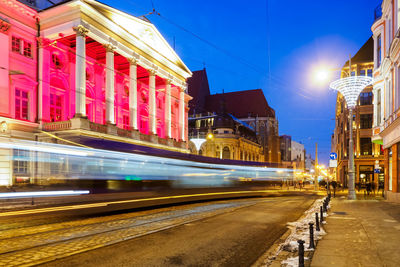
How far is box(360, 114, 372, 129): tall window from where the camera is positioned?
4784cm

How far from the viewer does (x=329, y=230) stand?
33.8 feet

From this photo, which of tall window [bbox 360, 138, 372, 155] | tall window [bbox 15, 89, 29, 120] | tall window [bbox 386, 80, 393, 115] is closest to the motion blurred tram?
tall window [bbox 386, 80, 393, 115]

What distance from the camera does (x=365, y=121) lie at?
158 feet

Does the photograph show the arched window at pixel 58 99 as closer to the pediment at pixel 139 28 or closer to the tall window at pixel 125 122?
the pediment at pixel 139 28

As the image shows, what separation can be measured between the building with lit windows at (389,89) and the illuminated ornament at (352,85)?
1.60 metres

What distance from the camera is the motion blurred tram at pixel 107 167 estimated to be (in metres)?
12.3

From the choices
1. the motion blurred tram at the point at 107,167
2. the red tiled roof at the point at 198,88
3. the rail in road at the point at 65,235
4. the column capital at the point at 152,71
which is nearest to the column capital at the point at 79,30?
the column capital at the point at 152,71

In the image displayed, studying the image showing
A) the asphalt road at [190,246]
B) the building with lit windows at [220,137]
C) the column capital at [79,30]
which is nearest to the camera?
the asphalt road at [190,246]

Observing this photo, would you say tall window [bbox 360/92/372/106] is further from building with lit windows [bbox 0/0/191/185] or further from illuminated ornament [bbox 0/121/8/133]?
illuminated ornament [bbox 0/121/8/133]

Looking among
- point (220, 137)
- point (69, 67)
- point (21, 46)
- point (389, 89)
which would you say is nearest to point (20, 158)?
point (21, 46)

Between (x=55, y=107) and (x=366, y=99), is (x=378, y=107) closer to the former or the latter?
(x=366, y=99)

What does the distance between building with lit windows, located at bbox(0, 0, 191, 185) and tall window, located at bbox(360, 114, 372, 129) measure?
3110cm

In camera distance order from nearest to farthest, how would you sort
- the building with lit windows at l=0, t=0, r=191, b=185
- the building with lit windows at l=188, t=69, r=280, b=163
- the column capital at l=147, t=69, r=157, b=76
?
the building with lit windows at l=0, t=0, r=191, b=185, the column capital at l=147, t=69, r=157, b=76, the building with lit windows at l=188, t=69, r=280, b=163

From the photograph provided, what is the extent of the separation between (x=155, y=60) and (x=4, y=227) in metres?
32.2
